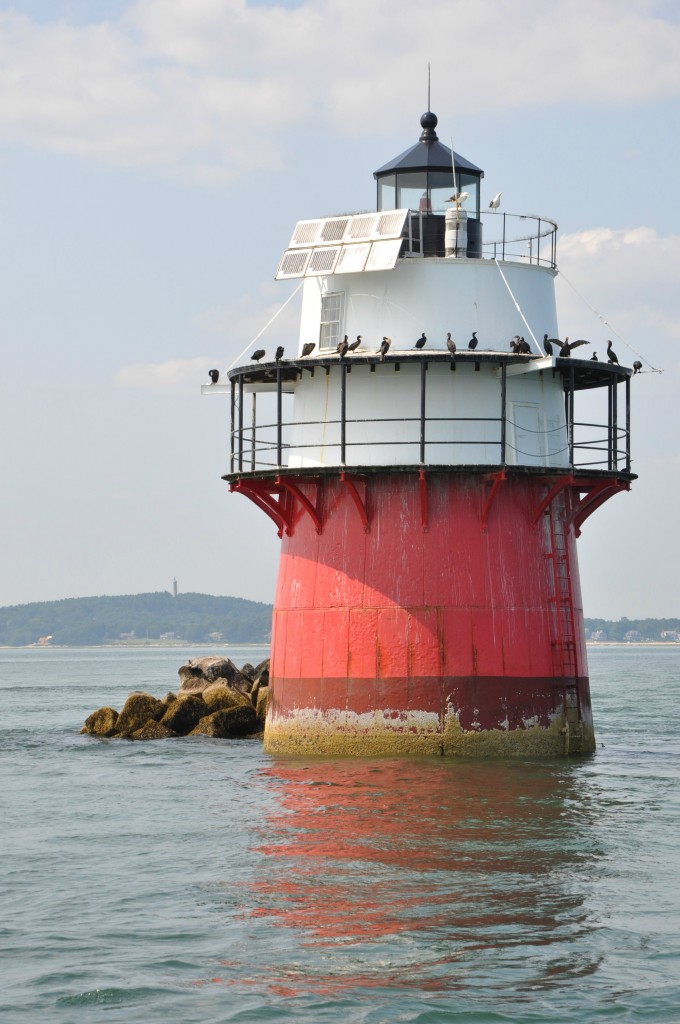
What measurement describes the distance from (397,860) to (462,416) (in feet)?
31.2

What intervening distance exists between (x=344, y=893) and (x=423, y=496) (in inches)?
370

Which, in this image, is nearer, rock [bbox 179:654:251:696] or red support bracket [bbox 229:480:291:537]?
red support bracket [bbox 229:480:291:537]

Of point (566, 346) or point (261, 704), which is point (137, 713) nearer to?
point (261, 704)

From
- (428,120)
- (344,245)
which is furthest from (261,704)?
(428,120)

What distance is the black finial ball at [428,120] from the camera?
26984mm

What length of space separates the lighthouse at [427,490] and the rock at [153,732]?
6.23 metres

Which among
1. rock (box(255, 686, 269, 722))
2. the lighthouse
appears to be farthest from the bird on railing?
rock (box(255, 686, 269, 722))

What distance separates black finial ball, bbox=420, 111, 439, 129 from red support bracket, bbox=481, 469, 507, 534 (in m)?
7.06

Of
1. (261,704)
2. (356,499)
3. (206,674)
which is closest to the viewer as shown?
(356,499)

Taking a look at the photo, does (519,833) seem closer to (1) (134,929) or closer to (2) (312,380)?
(1) (134,929)

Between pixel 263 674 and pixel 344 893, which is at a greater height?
pixel 263 674

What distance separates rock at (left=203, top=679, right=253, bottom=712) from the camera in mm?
31719

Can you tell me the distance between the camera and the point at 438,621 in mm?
23766

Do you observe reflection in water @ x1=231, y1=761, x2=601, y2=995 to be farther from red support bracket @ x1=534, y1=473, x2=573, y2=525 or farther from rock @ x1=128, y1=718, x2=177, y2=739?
rock @ x1=128, y1=718, x2=177, y2=739
